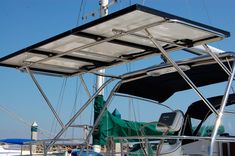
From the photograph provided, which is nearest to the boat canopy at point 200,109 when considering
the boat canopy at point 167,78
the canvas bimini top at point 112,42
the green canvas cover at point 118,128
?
the boat canopy at point 167,78

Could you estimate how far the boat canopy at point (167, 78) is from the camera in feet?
18.4

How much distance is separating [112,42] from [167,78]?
64.5 inches

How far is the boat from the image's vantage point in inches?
173

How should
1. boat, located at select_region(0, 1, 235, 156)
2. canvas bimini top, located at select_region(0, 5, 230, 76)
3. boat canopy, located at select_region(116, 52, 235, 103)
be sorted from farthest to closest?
boat canopy, located at select_region(116, 52, 235, 103) < boat, located at select_region(0, 1, 235, 156) < canvas bimini top, located at select_region(0, 5, 230, 76)

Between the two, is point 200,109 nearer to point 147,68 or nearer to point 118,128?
point 147,68

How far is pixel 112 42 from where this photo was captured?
5.17 m

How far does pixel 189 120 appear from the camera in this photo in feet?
21.5

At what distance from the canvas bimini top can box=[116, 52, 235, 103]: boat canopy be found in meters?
0.41

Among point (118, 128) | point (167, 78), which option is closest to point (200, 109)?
point (167, 78)

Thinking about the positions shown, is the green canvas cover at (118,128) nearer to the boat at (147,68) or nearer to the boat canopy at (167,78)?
the boat at (147,68)

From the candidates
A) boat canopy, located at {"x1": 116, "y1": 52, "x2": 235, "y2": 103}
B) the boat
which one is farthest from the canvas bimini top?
boat canopy, located at {"x1": 116, "y1": 52, "x2": 235, "y2": 103}

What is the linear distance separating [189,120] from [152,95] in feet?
2.52

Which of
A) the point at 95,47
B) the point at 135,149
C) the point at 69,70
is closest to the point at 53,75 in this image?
the point at 69,70

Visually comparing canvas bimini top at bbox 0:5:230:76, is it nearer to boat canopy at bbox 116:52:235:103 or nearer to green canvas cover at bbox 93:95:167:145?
boat canopy at bbox 116:52:235:103
